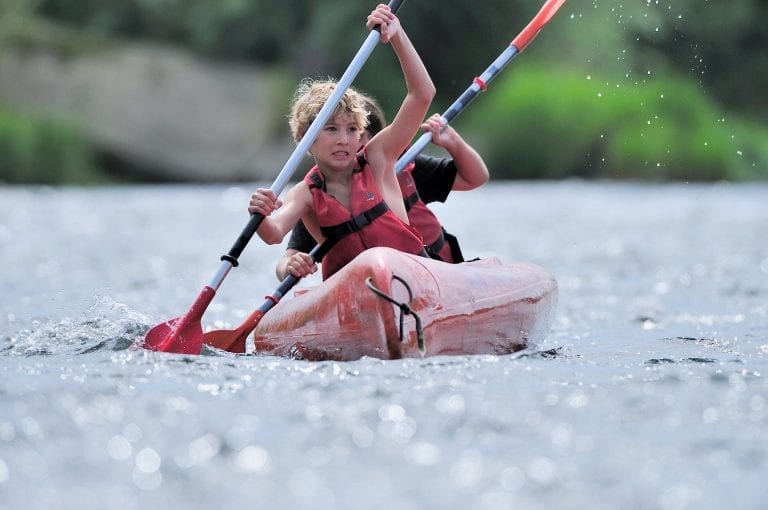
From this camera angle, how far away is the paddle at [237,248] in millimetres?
4918

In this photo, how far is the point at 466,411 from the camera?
12.0ft

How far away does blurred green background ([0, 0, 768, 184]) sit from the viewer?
21562 millimetres

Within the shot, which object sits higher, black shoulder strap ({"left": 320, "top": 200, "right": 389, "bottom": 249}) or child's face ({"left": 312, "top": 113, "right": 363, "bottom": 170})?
child's face ({"left": 312, "top": 113, "right": 363, "bottom": 170})

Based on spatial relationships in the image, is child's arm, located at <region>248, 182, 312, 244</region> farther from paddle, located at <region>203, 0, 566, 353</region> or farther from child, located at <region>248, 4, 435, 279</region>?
paddle, located at <region>203, 0, 566, 353</region>

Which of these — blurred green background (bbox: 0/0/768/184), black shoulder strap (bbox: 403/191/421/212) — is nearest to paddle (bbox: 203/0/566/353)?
black shoulder strap (bbox: 403/191/421/212)

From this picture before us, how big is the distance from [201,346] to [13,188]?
626 inches

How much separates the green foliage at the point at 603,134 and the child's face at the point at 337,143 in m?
16.3

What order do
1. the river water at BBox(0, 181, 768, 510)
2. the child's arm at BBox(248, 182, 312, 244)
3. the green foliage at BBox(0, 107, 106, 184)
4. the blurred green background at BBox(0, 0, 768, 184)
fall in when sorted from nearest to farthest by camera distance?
the river water at BBox(0, 181, 768, 510), the child's arm at BBox(248, 182, 312, 244), the green foliage at BBox(0, 107, 106, 184), the blurred green background at BBox(0, 0, 768, 184)

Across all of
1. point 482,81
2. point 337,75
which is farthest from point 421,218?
point 337,75

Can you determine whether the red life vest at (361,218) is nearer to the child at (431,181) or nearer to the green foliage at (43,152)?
the child at (431,181)

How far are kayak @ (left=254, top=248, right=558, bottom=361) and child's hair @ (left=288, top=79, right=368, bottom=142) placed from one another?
665 mm

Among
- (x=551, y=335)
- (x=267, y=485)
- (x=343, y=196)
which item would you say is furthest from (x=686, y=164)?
(x=267, y=485)

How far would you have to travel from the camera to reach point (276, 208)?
4859 mm

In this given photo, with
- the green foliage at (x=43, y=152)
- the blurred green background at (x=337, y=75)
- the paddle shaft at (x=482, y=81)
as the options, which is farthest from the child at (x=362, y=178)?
the green foliage at (x=43, y=152)
